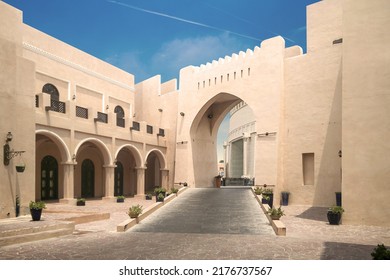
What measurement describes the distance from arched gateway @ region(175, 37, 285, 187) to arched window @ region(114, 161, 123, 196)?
5.01 meters

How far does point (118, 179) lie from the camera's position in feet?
96.0

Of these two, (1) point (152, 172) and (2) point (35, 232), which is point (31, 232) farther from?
(1) point (152, 172)

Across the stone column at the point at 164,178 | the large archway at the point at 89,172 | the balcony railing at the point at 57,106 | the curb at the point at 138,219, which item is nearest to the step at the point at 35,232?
the curb at the point at 138,219

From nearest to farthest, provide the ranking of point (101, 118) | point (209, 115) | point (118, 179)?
point (101, 118)
point (118, 179)
point (209, 115)

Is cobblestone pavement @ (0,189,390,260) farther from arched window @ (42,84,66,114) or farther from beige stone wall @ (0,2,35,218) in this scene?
arched window @ (42,84,66,114)

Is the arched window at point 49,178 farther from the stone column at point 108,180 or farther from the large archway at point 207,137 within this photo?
the large archway at point 207,137

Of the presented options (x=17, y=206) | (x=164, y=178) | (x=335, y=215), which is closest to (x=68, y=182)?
(x=17, y=206)

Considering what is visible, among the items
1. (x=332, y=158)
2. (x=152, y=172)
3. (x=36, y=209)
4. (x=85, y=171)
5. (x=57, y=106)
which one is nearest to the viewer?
(x=36, y=209)

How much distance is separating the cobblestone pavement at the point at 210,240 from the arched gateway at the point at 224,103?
7.52m

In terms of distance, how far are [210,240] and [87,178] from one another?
61.0 ft

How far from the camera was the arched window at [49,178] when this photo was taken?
899 inches

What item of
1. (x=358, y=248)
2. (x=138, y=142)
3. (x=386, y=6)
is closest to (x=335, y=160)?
(x=386, y=6)

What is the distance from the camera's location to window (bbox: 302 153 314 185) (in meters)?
20.8
